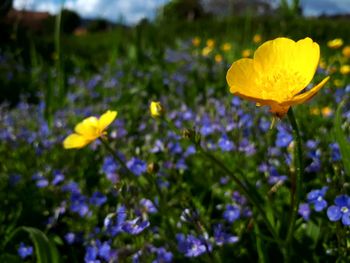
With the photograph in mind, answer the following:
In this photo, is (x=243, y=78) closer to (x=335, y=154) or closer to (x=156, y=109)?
(x=156, y=109)

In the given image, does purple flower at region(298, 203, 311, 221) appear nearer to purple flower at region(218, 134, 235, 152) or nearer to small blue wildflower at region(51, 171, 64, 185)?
purple flower at region(218, 134, 235, 152)

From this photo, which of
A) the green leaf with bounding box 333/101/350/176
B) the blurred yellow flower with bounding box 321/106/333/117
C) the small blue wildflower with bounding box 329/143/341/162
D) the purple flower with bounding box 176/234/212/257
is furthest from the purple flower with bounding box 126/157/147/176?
the blurred yellow flower with bounding box 321/106/333/117

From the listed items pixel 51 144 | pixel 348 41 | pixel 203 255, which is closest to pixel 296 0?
pixel 51 144

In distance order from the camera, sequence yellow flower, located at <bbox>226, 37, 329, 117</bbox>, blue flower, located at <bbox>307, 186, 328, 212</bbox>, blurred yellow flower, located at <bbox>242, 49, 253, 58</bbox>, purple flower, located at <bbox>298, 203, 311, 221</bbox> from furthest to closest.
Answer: blurred yellow flower, located at <bbox>242, 49, 253, 58</bbox> < purple flower, located at <bbox>298, 203, 311, 221</bbox> < blue flower, located at <bbox>307, 186, 328, 212</bbox> < yellow flower, located at <bbox>226, 37, 329, 117</bbox>

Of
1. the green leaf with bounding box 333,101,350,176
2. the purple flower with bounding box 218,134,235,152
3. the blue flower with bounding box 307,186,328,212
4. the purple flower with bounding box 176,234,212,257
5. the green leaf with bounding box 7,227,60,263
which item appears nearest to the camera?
the green leaf with bounding box 333,101,350,176

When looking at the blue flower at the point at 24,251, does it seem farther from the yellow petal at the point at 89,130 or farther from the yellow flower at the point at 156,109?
the yellow flower at the point at 156,109

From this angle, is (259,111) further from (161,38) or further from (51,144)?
(161,38)

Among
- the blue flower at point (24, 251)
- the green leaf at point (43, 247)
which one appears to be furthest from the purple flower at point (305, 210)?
the blue flower at point (24, 251)
